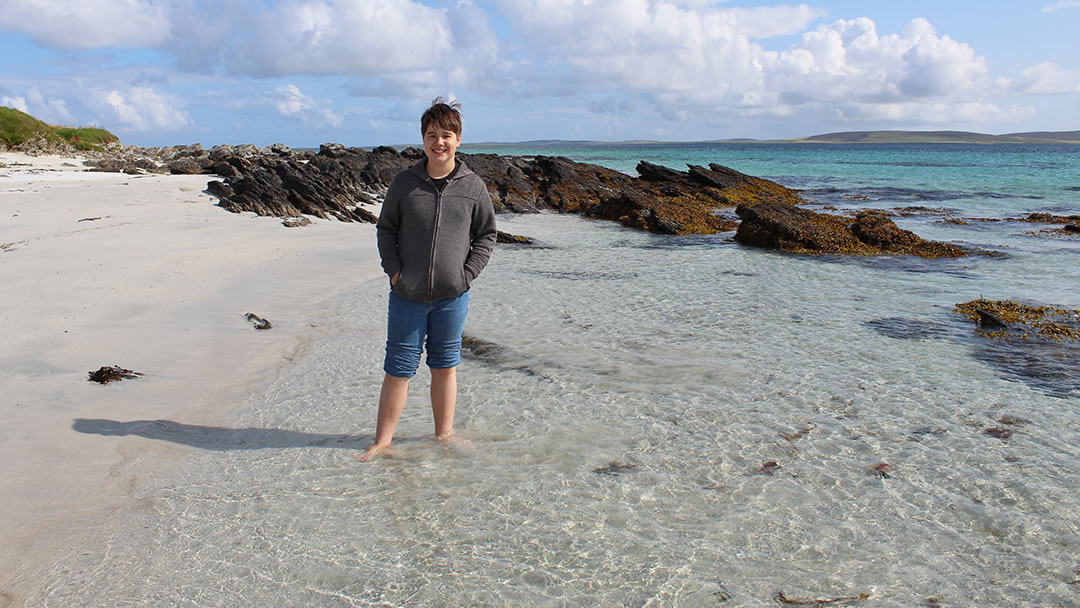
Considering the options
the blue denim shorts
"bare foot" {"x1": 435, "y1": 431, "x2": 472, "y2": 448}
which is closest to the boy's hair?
the blue denim shorts

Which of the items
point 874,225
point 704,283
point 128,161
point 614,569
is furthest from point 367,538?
point 128,161

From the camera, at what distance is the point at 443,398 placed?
5.16 m

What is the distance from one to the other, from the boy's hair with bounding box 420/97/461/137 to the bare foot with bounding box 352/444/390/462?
2250mm

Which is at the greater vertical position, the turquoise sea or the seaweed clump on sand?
the seaweed clump on sand

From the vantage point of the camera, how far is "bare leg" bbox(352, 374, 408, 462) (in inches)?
195

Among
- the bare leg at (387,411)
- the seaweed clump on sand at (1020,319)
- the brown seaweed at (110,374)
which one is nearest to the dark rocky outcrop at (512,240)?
the seaweed clump on sand at (1020,319)

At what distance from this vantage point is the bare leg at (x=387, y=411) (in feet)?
16.2

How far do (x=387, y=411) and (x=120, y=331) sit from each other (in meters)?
4.25

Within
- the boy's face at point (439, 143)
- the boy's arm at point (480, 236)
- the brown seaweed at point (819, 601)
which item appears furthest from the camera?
the boy's arm at point (480, 236)

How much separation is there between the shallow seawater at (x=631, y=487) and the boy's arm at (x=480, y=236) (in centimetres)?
139

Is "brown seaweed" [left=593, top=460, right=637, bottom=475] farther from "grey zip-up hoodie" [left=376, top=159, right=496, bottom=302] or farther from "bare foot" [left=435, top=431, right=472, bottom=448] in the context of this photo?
"grey zip-up hoodie" [left=376, top=159, right=496, bottom=302]

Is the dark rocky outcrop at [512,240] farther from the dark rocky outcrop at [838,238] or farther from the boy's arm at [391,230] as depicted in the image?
the boy's arm at [391,230]

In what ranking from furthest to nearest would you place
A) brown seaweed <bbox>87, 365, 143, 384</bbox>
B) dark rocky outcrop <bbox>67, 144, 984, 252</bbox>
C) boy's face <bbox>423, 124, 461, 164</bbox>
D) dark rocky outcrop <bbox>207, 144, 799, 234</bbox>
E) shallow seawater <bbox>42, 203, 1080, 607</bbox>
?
dark rocky outcrop <bbox>207, 144, 799, 234</bbox> → dark rocky outcrop <bbox>67, 144, 984, 252</bbox> → brown seaweed <bbox>87, 365, 143, 384</bbox> → boy's face <bbox>423, 124, 461, 164</bbox> → shallow seawater <bbox>42, 203, 1080, 607</bbox>

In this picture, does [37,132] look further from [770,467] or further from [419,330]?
[770,467]
